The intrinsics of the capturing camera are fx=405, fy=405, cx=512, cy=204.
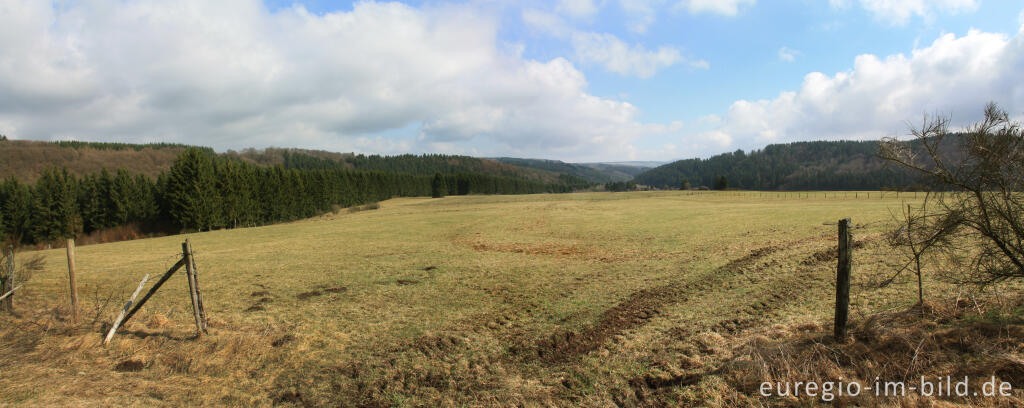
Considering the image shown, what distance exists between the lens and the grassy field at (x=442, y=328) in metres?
6.69

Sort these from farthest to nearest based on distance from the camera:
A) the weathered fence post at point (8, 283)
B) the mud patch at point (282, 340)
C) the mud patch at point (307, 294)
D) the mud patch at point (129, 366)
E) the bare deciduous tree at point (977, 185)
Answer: the mud patch at point (307, 294) < the weathered fence post at point (8, 283) < the mud patch at point (282, 340) < the mud patch at point (129, 366) < the bare deciduous tree at point (977, 185)

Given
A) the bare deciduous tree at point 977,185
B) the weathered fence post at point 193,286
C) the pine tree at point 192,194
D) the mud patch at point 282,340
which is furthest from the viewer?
the pine tree at point 192,194

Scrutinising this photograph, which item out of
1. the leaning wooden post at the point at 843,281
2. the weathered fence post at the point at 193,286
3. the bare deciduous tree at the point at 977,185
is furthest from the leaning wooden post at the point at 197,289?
the bare deciduous tree at the point at 977,185

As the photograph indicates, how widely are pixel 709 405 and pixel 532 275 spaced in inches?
421

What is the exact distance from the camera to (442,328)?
401 inches

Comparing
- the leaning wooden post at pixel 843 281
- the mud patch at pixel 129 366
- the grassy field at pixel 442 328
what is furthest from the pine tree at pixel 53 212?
the leaning wooden post at pixel 843 281

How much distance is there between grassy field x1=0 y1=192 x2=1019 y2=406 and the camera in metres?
6.69

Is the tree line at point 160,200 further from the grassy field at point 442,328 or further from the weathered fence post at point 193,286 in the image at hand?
the weathered fence post at point 193,286

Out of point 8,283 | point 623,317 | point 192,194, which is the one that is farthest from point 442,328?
point 192,194

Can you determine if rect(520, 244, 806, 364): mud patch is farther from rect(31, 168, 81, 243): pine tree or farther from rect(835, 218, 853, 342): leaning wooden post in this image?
rect(31, 168, 81, 243): pine tree

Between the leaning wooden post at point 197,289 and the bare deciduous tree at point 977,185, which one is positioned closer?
the bare deciduous tree at point 977,185

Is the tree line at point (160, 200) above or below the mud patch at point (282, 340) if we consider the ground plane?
above

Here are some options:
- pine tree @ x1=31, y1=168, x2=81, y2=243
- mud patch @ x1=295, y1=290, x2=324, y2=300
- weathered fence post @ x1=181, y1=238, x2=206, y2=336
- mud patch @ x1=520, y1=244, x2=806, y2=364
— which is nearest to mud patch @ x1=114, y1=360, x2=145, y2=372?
weathered fence post @ x1=181, y1=238, x2=206, y2=336

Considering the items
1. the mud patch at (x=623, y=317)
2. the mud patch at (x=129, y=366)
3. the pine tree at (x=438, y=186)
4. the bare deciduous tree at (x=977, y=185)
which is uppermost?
the pine tree at (x=438, y=186)
